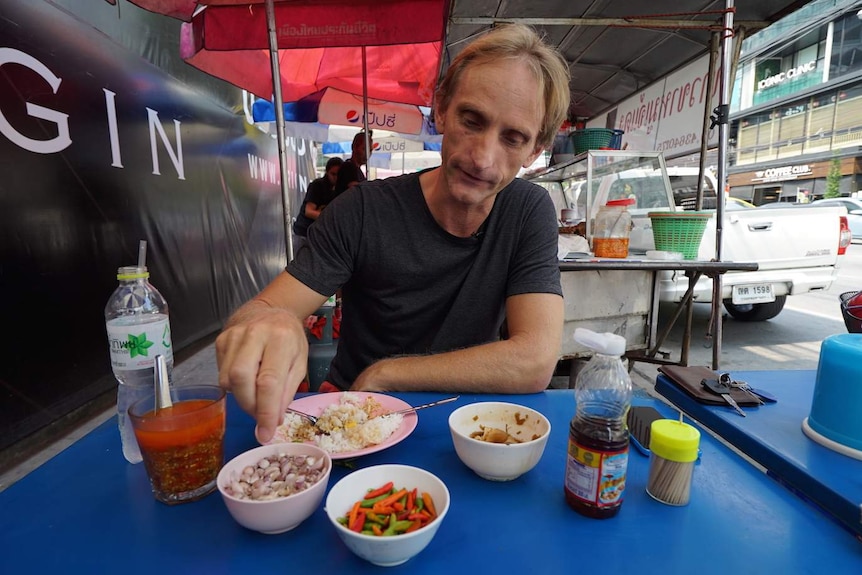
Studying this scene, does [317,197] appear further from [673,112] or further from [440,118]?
[673,112]

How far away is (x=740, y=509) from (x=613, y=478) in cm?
27

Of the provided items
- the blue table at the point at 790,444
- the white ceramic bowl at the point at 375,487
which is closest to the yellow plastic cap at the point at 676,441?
the blue table at the point at 790,444

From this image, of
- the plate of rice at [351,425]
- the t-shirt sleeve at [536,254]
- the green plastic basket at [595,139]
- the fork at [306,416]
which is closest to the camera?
the plate of rice at [351,425]

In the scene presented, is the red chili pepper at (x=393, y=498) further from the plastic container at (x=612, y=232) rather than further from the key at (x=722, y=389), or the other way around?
the plastic container at (x=612, y=232)

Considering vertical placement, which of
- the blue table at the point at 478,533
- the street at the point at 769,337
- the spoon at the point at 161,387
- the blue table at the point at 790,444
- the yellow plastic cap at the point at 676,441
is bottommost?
the street at the point at 769,337

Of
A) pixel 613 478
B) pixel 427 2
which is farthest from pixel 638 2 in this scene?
pixel 613 478

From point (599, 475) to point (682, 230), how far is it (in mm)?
2744

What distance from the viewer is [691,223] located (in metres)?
2.94

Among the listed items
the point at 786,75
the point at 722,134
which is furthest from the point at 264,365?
the point at 786,75

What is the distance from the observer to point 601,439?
2.35ft

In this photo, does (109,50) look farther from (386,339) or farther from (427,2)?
(386,339)

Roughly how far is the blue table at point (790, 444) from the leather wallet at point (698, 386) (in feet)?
0.05

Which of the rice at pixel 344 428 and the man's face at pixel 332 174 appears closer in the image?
the rice at pixel 344 428

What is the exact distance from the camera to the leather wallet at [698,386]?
1.12m
